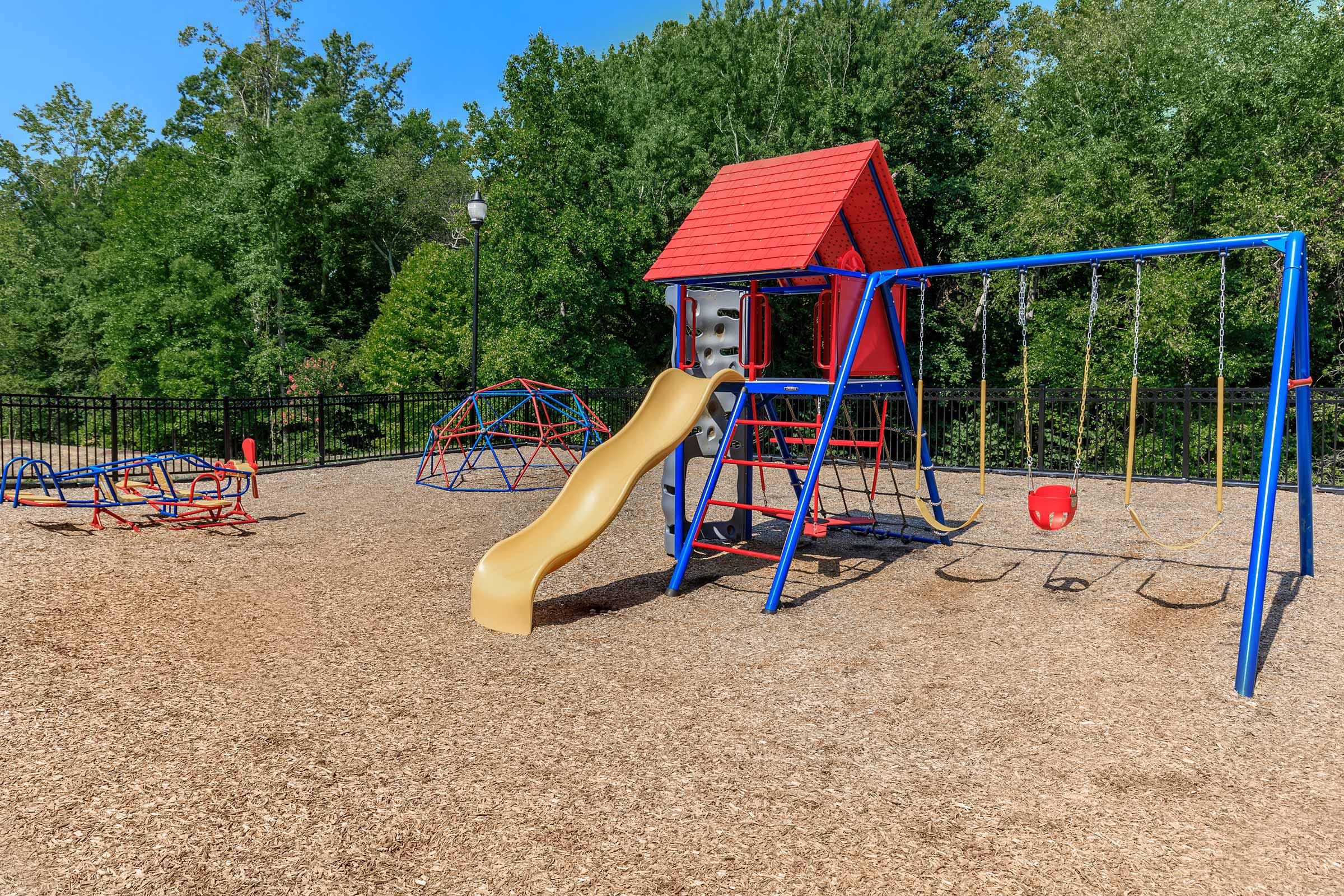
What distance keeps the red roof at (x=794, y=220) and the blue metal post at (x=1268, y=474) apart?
11.5ft

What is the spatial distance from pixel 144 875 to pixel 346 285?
37.1m

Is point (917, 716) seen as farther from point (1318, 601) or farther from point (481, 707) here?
point (1318, 601)

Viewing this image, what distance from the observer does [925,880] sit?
2906 mm

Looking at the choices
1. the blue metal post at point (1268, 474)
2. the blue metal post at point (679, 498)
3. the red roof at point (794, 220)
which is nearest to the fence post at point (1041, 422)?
the red roof at point (794, 220)

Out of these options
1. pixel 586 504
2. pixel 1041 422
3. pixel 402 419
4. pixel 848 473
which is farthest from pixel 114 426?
pixel 1041 422

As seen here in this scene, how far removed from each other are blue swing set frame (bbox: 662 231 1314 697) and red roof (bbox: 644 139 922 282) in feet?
0.68

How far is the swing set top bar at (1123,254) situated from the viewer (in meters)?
5.59

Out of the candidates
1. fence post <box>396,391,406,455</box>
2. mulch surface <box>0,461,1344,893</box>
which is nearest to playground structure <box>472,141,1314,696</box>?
mulch surface <box>0,461,1344,893</box>

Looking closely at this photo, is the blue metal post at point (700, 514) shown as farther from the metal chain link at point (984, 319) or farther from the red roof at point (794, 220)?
the metal chain link at point (984, 319)

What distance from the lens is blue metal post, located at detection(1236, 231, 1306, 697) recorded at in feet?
15.6

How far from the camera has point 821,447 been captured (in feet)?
22.1

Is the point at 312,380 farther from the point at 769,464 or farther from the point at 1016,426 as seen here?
the point at 769,464

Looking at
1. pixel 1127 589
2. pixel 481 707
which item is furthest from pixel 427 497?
pixel 1127 589

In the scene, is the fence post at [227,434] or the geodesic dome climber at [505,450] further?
the fence post at [227,434]
